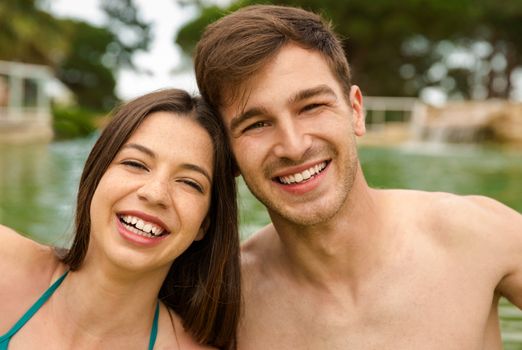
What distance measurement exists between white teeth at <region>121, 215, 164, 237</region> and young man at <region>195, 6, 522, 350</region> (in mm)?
451

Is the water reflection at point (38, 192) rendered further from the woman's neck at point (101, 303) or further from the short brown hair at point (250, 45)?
the short brown hair at point (250, 45)

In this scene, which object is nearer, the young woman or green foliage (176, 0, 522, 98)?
the young woman

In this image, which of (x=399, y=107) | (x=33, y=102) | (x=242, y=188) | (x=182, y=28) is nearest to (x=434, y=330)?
(x=242, y=188)

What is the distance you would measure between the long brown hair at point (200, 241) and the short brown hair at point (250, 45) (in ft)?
0.45

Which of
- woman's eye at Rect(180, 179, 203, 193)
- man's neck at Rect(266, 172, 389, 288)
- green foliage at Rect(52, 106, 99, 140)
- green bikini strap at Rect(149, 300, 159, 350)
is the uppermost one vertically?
woman's eye at Rect(180, 179, 203, 193)

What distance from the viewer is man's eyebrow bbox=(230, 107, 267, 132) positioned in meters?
2.63

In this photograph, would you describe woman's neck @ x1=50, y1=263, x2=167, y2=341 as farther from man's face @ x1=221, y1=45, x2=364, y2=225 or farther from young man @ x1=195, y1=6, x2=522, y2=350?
man's face @ x1=221, y1=45, x2=364, y2=225

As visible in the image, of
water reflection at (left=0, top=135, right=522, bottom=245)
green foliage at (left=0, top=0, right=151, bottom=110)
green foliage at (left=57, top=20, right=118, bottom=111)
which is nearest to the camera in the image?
water reflection at (left=0, top=135, right=522, bottom=245)

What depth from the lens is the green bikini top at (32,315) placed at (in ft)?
8.45

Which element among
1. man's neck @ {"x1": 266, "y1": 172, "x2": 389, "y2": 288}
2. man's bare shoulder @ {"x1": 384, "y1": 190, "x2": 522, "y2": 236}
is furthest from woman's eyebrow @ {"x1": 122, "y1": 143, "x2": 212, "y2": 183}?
man's bare shoulder @ {"x1": 384, "y1": 190, "x2": 522, "y2": 236}

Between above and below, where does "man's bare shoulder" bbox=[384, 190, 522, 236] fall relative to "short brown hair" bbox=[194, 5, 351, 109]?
below

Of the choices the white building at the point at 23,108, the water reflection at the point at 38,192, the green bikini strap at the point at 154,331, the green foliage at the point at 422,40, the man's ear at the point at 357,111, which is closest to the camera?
the green bikini strap at the point at 154,331

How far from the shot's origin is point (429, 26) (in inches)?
1199

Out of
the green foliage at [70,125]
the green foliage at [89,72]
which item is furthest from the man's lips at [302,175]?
the green foliage at [89,72]
